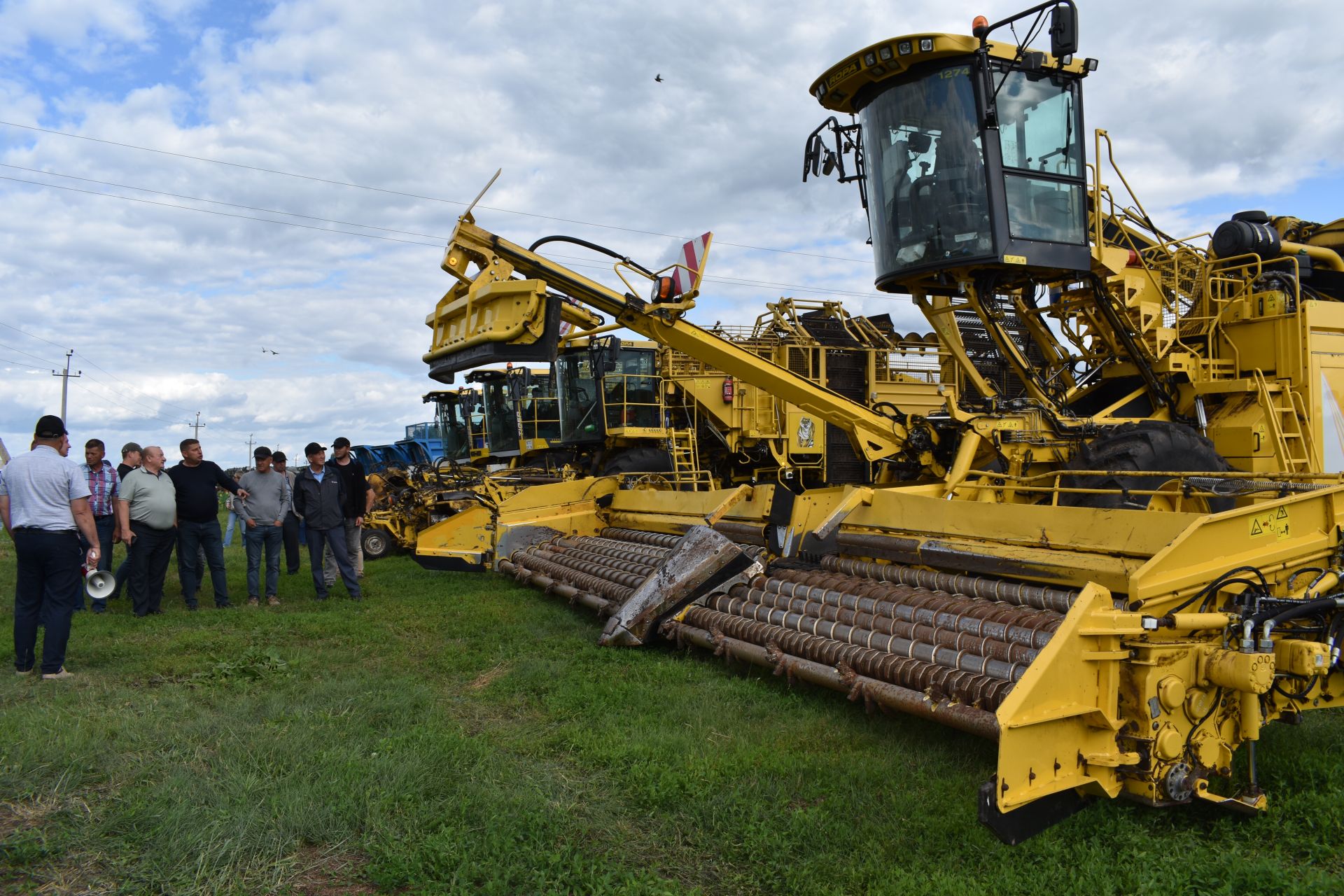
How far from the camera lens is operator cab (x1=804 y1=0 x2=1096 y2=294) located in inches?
261

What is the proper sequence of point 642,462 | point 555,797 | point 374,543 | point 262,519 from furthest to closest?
point 642,462 < point 374,543 < point 262,519 < point 555,797

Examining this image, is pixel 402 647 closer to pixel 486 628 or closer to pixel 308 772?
pixel 486 628

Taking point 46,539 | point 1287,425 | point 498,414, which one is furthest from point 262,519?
point 1287,425

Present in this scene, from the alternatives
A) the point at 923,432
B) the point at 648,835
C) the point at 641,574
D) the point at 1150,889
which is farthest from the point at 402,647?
the point at 1150,889

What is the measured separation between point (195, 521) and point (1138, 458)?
7.63m

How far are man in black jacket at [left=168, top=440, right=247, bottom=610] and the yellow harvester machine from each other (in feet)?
5.98

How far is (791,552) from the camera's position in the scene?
20.3ft

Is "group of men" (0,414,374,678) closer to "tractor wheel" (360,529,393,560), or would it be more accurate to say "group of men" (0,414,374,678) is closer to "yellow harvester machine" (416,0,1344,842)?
"yellow harvester machine" (416,0,1344,842)

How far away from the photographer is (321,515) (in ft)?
28.9

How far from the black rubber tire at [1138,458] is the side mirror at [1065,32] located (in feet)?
8.67

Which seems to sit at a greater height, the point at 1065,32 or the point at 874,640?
the point at 1065,32

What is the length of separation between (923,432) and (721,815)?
4.41 m

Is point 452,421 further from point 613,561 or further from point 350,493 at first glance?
point 613,561

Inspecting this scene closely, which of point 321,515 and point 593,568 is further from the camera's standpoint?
point 321,515
